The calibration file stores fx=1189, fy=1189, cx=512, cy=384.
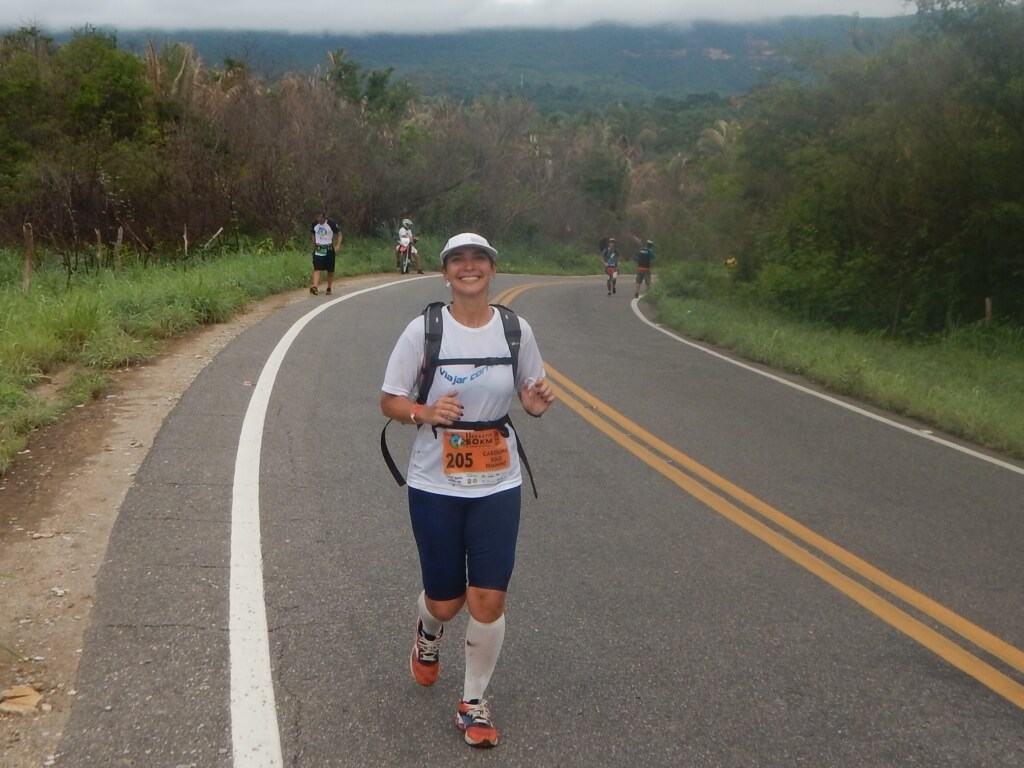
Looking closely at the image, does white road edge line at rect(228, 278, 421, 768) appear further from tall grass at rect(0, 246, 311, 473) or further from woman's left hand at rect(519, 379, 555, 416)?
tall grass at rect(0, 246, 311, 473)

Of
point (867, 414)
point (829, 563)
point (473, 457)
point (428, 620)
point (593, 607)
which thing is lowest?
point (867, 414)

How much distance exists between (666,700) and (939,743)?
103cm

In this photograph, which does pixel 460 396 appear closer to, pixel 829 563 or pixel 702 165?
pixel 829 563

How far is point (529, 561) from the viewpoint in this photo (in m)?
6.50

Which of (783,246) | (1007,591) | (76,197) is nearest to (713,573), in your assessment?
(1007,591)

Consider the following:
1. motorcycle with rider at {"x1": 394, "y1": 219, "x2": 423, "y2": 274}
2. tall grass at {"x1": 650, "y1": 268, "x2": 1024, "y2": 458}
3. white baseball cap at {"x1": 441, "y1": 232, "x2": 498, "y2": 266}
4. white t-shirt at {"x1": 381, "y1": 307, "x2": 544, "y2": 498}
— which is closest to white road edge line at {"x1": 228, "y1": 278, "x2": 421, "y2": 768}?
white t-shirt at {"x1": 381, "y1": 307, "x2": 544, "y2": 498}

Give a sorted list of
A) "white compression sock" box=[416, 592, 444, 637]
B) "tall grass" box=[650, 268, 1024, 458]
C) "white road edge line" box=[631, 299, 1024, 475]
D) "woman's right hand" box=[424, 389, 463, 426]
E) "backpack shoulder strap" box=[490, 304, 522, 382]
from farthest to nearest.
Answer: "tall grass" box=[650, 268, 1024, 458] < "white road edge line" box=[631, 299, 1024, 475] < "white compression sock" box=[416, 592, 444, 637] < "backpack shoulder strap" box=[490, 304, 522, 382] < "woman's right hand" box=[424, 389, 463, 426]

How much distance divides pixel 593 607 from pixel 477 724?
1.57m

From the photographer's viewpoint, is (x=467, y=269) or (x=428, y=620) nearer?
(x=467, y=269)

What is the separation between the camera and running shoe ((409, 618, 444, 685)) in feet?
15.2

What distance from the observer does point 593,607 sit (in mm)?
5777

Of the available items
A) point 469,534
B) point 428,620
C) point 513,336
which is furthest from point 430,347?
point 428,620

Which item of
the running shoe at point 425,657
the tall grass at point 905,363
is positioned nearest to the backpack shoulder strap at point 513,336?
the running shoe at point 425,657

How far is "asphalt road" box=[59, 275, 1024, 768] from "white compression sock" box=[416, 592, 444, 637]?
29 centimetres
